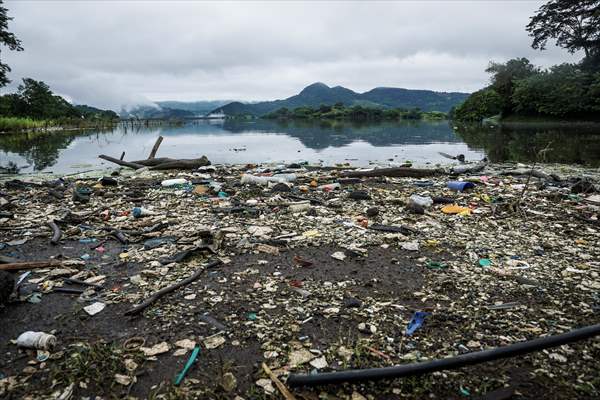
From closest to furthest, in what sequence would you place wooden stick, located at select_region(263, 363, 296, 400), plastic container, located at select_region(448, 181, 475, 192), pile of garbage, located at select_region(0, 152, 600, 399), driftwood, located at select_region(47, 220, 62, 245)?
wooden stick, located at select_region(263, 363, 296, 400) → pile of garbage, located at select_region(0, 152, 600, 399) → driftwood, located at select_region(47, 220, 62, 245) → plastic container, located at select_region(448, 181, 475, 192)

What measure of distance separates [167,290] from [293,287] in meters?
1.26

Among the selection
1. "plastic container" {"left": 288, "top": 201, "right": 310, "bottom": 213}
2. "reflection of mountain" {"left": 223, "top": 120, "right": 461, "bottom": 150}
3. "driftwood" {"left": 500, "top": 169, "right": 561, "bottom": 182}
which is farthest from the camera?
"reflection of mountain" {"left": 223, "top": 120, "right": 461, "bottom": 150}

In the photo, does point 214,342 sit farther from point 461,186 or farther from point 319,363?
point 461,186

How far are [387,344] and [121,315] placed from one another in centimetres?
235

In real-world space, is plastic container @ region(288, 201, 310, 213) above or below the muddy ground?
above

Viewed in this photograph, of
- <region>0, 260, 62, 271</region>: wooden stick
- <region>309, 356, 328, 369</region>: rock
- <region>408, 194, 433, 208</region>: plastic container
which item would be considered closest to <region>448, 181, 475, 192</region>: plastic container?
<region>408, 194, 433, 208</region>: plastic container

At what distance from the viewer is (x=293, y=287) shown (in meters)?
3.68

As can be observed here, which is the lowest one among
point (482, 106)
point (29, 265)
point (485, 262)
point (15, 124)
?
point (485, 262)

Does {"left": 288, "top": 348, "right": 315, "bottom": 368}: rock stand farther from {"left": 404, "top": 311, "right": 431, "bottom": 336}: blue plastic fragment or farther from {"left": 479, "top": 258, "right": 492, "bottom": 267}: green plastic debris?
{"left": 479, "top": 258, "right": 492, "bottom": 267}: green plastic debris

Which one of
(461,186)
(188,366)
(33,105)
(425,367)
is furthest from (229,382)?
(33,105)

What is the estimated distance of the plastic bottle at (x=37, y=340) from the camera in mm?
2719

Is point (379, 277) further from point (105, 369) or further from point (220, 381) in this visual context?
point (105, 369)

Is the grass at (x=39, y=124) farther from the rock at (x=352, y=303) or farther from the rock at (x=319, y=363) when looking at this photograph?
the rock at (x=319, y=363)

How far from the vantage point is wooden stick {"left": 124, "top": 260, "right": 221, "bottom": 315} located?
3211mm
